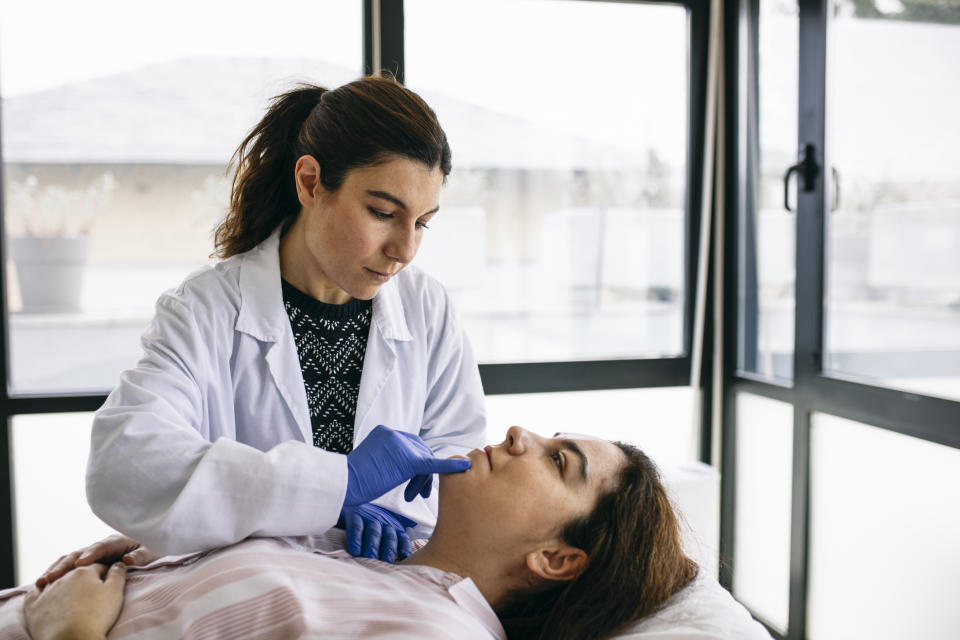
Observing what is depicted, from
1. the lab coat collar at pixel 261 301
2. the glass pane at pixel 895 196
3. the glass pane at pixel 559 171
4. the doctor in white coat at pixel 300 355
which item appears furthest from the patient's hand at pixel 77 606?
the glass pane at pixel 895 196

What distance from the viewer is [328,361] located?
1.55 metres

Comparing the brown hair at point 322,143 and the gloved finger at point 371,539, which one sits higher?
the brown hair at point 322,143

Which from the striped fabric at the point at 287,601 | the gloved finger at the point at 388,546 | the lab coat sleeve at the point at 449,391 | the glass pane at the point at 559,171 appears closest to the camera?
the striped fabric at the point at 287,601

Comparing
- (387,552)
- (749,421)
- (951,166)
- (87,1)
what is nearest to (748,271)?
(749,421)

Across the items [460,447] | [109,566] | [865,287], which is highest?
[865,287]

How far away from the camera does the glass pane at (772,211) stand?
2.45 m

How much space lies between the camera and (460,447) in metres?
1.64

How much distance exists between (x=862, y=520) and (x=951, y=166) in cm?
99

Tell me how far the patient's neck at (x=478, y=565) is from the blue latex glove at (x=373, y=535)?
106 millimetres

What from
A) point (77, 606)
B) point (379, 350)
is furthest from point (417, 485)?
point (77, 606)

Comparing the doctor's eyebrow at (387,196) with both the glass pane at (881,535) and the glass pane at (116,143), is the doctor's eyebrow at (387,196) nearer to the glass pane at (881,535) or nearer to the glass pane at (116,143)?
the glass pane at (116,143)

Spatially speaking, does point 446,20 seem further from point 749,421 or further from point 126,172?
point 749,421

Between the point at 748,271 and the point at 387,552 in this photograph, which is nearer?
the point at 387,552

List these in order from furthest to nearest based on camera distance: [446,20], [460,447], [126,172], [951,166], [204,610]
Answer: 1. [446,20]
2. [126,172]
3. [951,166]
4. [460,447]
5. [204,610]
